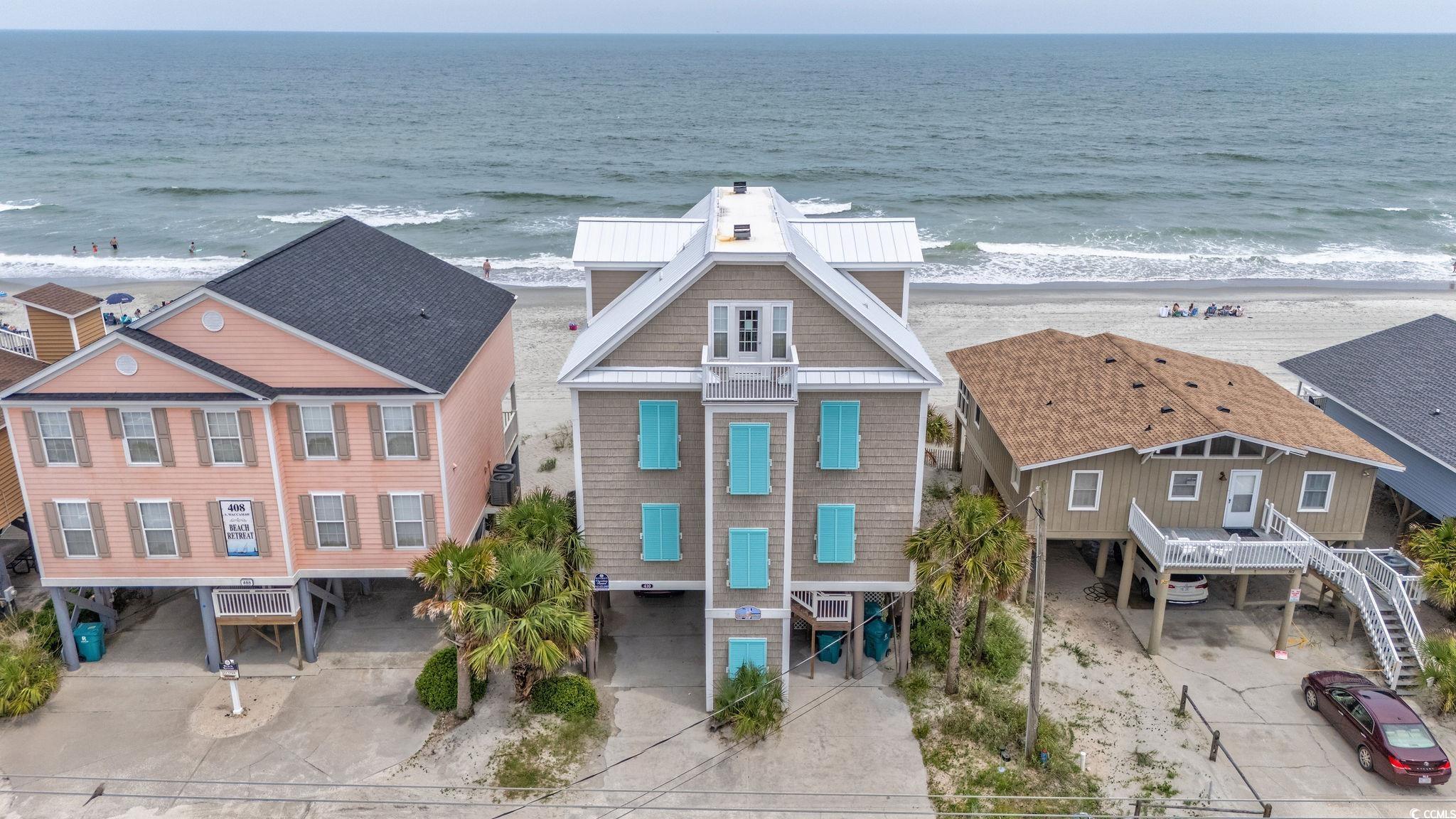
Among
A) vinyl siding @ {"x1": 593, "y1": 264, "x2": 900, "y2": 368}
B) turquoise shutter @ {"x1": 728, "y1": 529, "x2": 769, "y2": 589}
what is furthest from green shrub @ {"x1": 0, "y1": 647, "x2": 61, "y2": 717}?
turquoise shutter @ {"x1": 728, "y1": 529, "x2": 769, "y2": 589}

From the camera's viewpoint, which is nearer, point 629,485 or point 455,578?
point 455,578

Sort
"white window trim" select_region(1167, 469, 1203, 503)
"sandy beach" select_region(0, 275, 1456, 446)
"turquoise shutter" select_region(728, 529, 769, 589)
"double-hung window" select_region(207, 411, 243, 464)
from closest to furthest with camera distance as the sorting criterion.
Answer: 1. "turquoise shutter" select_region(728, 529, 769, 589)
2. "double-hung window" select_region(207, 411, 243, 464)
3. "white window trim" select_region(1167, 469, 1203, 503)
4. "sandy beach" select_region(0, 275, 1456, 446)

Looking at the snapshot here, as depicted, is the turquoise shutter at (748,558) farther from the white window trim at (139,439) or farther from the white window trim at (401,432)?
the white window trim at (139,439)

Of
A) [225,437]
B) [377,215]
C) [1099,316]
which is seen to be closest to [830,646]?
[225,437]

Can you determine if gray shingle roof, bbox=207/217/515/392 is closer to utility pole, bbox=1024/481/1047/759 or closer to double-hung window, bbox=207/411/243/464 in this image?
double-hung window, bbox=207/411/243/464

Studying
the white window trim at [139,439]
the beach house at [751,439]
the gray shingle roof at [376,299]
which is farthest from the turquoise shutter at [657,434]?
the white window trim at [139,439]

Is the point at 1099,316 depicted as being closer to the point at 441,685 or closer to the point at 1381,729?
the point at 1381,729
